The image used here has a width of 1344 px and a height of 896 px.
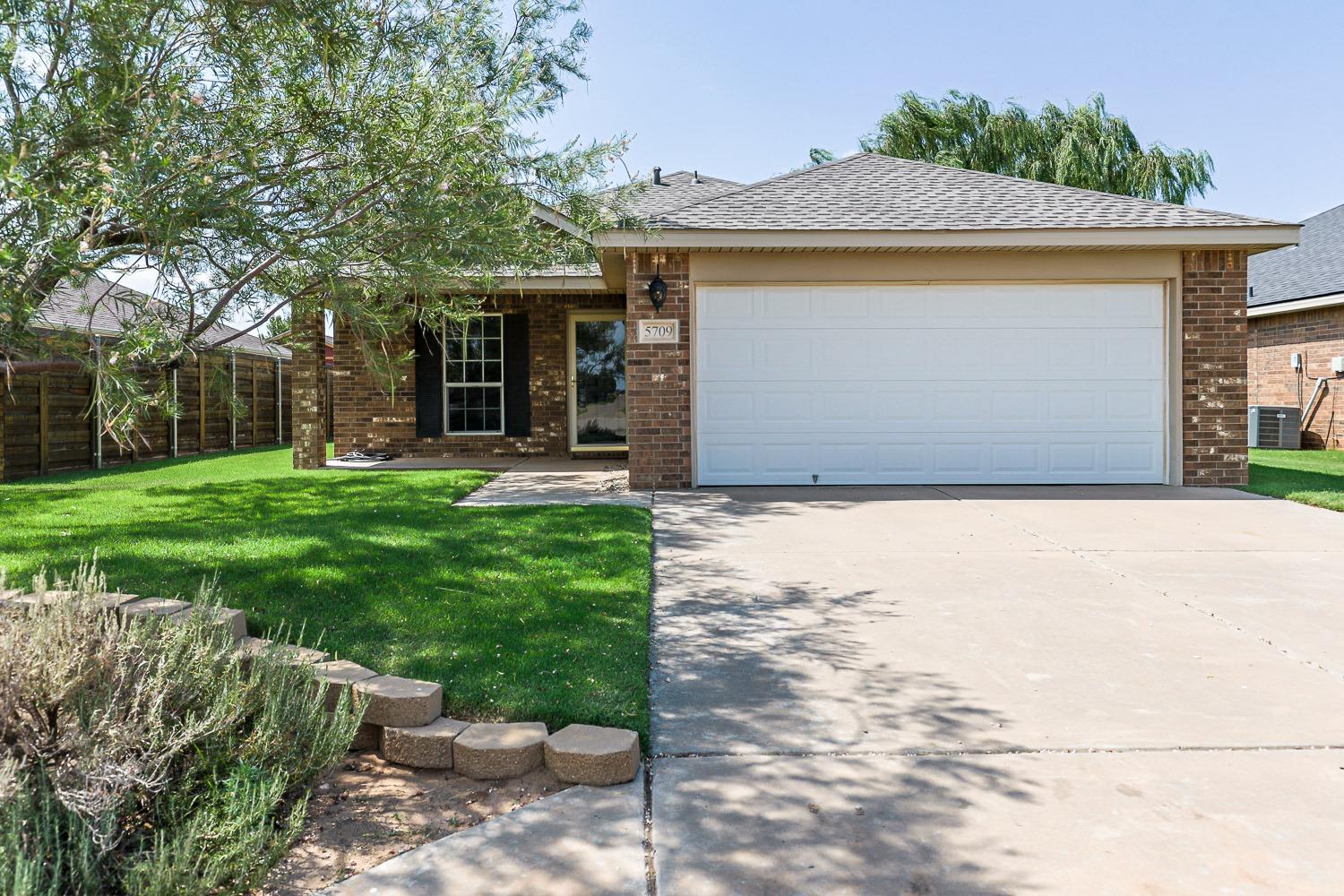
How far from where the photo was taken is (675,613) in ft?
15.4

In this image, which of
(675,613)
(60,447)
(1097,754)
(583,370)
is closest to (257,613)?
(675,613)

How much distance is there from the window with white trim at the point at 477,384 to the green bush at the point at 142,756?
10237mm

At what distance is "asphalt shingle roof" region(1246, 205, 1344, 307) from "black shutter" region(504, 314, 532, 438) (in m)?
12.8

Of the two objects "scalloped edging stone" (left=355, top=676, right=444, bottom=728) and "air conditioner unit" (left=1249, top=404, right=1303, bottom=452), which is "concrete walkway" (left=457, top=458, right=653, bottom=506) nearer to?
"scalloped edging stone" (left=355, top=676, right=444, bottom=728)

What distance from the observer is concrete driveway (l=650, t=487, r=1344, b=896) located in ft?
7.67

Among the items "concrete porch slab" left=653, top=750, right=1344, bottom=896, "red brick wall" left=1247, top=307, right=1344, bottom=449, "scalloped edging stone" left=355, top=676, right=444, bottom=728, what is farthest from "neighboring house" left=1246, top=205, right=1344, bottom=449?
"scalloped edging stone" left=355, top=676, right=444, bottom=728

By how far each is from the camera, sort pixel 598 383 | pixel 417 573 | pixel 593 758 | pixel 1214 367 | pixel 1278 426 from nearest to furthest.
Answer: pixel 593 758 < pixel 417 573 < pixel 1214 367 < pixel 598 383 < pixel 1278 426

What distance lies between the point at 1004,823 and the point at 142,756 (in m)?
2.44

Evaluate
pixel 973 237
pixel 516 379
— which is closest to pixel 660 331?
pixel 973 237

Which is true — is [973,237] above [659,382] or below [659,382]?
above

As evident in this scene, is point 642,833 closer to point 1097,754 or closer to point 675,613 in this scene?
point 1097,754

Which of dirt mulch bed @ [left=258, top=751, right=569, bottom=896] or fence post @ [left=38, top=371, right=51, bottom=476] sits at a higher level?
fence post @ [left=38, top=371, right=51, bottom=476]

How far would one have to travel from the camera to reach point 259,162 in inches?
141

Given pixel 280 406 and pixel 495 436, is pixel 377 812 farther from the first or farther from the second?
pixel 280 406
